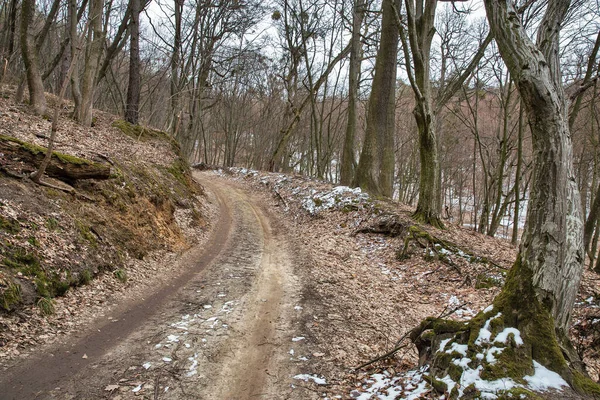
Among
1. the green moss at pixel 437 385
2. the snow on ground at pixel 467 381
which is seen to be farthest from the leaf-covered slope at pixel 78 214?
the green moss at pixel 437 385

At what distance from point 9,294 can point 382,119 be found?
11.6 meters

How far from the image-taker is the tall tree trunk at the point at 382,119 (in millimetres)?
12859

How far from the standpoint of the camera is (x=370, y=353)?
4.98m

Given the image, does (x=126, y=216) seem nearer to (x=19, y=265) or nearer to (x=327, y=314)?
(x=19, y=265)

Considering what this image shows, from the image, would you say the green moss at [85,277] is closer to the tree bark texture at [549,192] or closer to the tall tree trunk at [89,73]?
the tree bark texture at [549,192]

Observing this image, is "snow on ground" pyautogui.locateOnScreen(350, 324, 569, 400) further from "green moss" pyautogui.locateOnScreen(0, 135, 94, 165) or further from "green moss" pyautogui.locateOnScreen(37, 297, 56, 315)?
"green moss" pyautogui.locateOnScreen(0, 135, 94, 165)

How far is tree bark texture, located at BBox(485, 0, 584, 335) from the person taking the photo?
3756mm

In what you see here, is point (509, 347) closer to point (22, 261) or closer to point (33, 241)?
point (22, 261)

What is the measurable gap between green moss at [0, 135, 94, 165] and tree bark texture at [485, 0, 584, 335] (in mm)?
7626

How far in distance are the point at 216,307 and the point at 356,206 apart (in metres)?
7.20

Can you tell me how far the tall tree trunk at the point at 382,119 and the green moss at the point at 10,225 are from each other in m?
10.3

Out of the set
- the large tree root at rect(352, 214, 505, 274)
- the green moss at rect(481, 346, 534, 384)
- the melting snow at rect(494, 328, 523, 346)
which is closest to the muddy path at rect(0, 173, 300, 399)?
the green moss at rect(481, 346, 534, 384)

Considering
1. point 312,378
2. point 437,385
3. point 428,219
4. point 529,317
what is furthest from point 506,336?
point 428,219

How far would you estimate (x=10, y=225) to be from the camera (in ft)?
16.7
